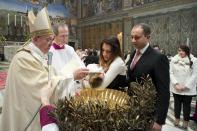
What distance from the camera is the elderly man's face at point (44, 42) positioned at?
9.42 feet

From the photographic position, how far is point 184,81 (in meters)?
7.17

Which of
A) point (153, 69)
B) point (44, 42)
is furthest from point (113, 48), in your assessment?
point (44, 42)

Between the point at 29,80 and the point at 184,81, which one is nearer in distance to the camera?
the point at 29,80

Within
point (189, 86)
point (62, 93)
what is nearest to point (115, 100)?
point (62, 93)

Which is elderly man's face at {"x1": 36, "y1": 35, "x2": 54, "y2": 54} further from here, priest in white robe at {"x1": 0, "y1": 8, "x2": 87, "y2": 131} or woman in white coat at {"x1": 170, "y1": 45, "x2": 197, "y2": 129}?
woman in white coat at {"x1": 170, "y1": 45, "x2": 197, "y2": 129}

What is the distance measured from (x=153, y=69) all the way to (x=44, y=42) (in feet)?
3.36

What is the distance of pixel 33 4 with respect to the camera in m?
22.6

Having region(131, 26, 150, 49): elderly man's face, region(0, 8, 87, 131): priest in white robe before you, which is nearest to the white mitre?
region(0, 8, 87, 131): priest in white robe

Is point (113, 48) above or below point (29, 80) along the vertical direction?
above

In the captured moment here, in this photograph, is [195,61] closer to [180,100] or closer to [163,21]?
[180,100]

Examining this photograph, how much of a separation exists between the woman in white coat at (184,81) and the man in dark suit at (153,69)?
13.0 ft

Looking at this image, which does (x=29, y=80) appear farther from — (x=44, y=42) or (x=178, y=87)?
(x=178, y=87)

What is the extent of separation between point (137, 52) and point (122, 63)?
21 centimetres

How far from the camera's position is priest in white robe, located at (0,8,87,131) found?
279 cm
